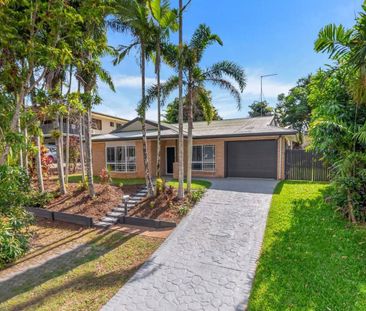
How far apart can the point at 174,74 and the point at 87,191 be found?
7116 mm

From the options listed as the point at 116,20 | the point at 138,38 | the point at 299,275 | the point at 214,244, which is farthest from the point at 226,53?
the point at 299,275

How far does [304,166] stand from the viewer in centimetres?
1291

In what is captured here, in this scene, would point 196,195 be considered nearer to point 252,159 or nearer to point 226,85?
point 226,85

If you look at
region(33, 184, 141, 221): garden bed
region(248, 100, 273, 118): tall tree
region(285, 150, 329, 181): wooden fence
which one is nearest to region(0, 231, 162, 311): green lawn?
region(33, 184, 141, 221): garden bed

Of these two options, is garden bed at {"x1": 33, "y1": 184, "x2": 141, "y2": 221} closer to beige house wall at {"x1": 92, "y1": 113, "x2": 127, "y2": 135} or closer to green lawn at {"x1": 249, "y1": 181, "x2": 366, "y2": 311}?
green lawn at {"x1": 249, "y1": 181, "x2": 366, "y2": 311}

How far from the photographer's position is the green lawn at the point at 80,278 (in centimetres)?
453

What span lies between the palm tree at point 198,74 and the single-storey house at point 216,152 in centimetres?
396

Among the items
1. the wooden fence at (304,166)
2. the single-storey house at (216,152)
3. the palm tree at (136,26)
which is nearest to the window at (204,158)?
the single-storey house at (216,152)

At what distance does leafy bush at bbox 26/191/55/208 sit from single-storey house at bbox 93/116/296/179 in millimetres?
6226

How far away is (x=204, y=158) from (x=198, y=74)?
664 cm

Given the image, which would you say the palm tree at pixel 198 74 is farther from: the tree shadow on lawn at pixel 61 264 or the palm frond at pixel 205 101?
the tree shadow on lawn at pixel 61 264

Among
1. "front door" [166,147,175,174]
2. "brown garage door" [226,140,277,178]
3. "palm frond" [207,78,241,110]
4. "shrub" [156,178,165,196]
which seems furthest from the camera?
"front door" [166,147,175,174]

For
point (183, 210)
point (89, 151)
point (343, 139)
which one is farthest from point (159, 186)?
point (343, 139)

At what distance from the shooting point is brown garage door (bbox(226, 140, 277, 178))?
46.8 ft
